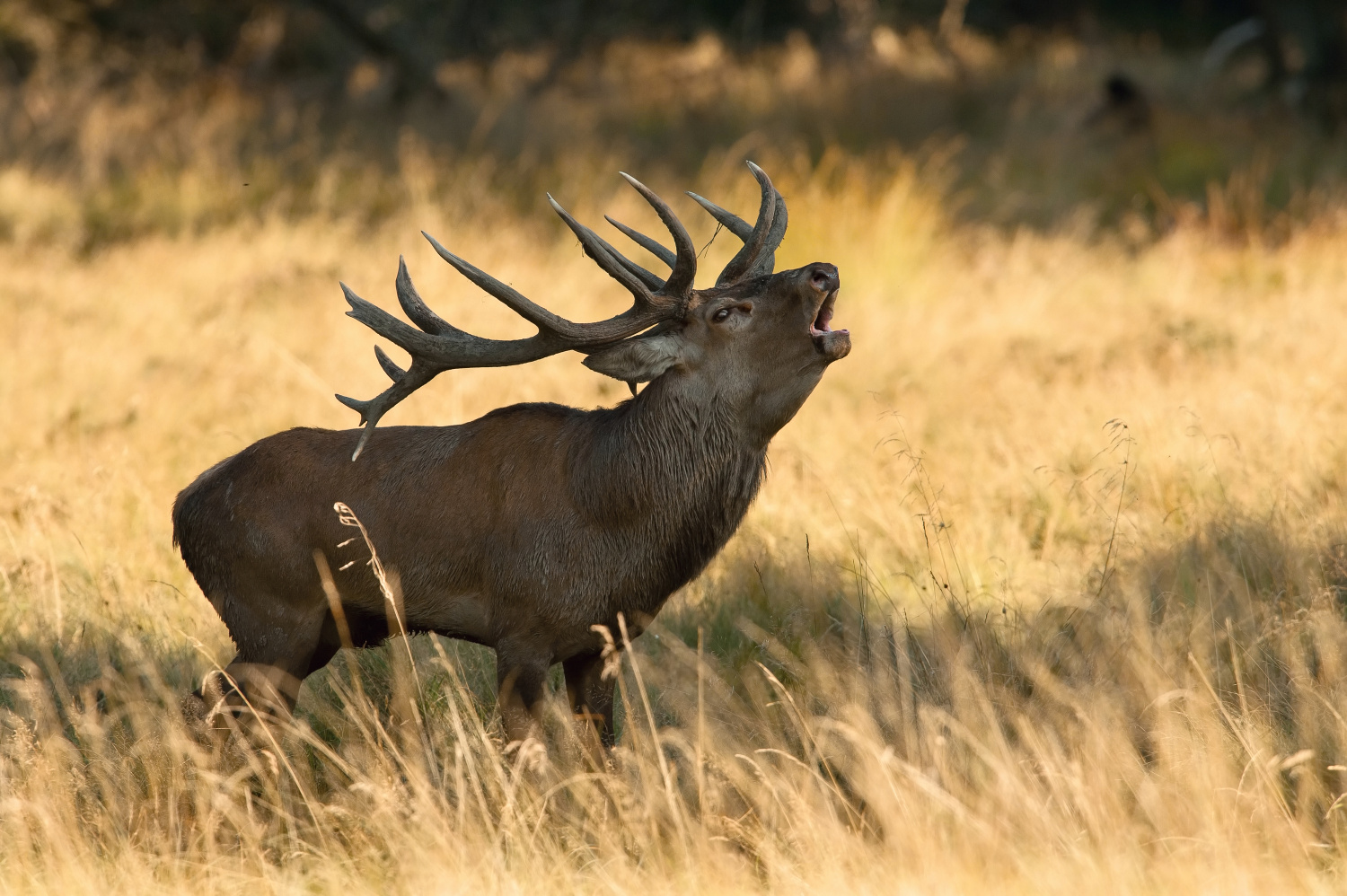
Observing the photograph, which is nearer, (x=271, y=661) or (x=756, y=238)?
(x=271, y=661)

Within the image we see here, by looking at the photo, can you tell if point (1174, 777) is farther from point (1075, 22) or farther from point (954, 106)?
point (1075, 22)

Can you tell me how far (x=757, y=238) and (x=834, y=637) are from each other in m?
1.46

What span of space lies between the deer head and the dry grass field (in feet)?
2.56

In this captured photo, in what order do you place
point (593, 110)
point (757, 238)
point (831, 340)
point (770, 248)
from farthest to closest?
point (593, 110) < point (770, 248) < point (757, 238) < point (831, 340)

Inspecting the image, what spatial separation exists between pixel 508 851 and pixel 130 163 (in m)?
11.1

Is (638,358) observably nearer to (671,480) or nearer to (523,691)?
(671,480)

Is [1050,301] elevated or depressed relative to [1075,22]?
depressed

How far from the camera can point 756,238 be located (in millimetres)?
4395

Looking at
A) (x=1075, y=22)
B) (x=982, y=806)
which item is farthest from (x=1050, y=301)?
(x=1075, y=22)

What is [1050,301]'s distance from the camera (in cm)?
951

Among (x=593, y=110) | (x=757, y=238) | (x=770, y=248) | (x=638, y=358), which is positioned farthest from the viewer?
(x=593, y=110)

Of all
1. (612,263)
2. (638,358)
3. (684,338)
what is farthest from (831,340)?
(612,263)

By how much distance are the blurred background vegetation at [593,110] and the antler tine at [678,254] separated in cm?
702

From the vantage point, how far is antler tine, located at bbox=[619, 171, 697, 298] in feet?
13.4
